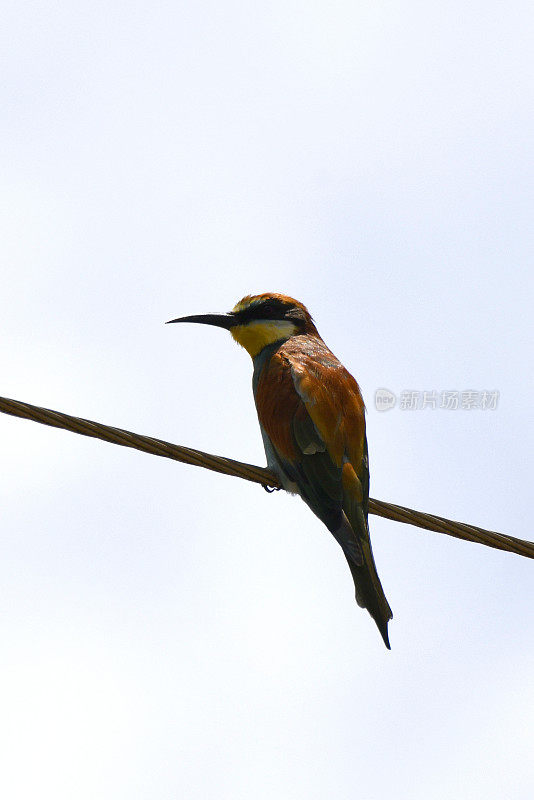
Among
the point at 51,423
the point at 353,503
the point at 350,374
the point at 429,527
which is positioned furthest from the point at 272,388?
the point at 51,423

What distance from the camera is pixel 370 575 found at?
383cm

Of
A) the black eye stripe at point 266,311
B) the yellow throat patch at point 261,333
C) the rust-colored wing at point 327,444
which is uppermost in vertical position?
the black eye stripe at point 266,311

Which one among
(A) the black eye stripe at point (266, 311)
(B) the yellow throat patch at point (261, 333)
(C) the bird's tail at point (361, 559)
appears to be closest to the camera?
(C) the bird's tail at point (361, 559)

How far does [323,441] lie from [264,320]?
1128 millimetres

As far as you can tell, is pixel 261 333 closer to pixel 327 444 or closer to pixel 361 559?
pixel 327 444

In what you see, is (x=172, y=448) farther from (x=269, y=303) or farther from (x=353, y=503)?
(x=269, y=303)

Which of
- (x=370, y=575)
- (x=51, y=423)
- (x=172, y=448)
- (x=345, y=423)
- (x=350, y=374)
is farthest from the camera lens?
(x=350, y=374)

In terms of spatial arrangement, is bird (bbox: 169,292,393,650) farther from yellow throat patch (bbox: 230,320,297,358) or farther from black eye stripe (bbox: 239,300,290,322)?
black eye stripe (bbox: 239,300,290,322)

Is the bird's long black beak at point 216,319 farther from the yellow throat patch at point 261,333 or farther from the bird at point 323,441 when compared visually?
the bird at point 323,441

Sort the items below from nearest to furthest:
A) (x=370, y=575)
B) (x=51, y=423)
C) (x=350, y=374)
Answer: (x=51, y=423), (x=370, y=575), (x=350, y=374)

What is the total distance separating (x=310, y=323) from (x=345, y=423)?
1074mm

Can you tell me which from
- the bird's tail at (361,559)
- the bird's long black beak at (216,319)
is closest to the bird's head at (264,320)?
the bird's long black beak at (216,319)

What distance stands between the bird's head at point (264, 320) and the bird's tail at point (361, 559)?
121cm

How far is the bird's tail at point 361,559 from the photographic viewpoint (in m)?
3.80
